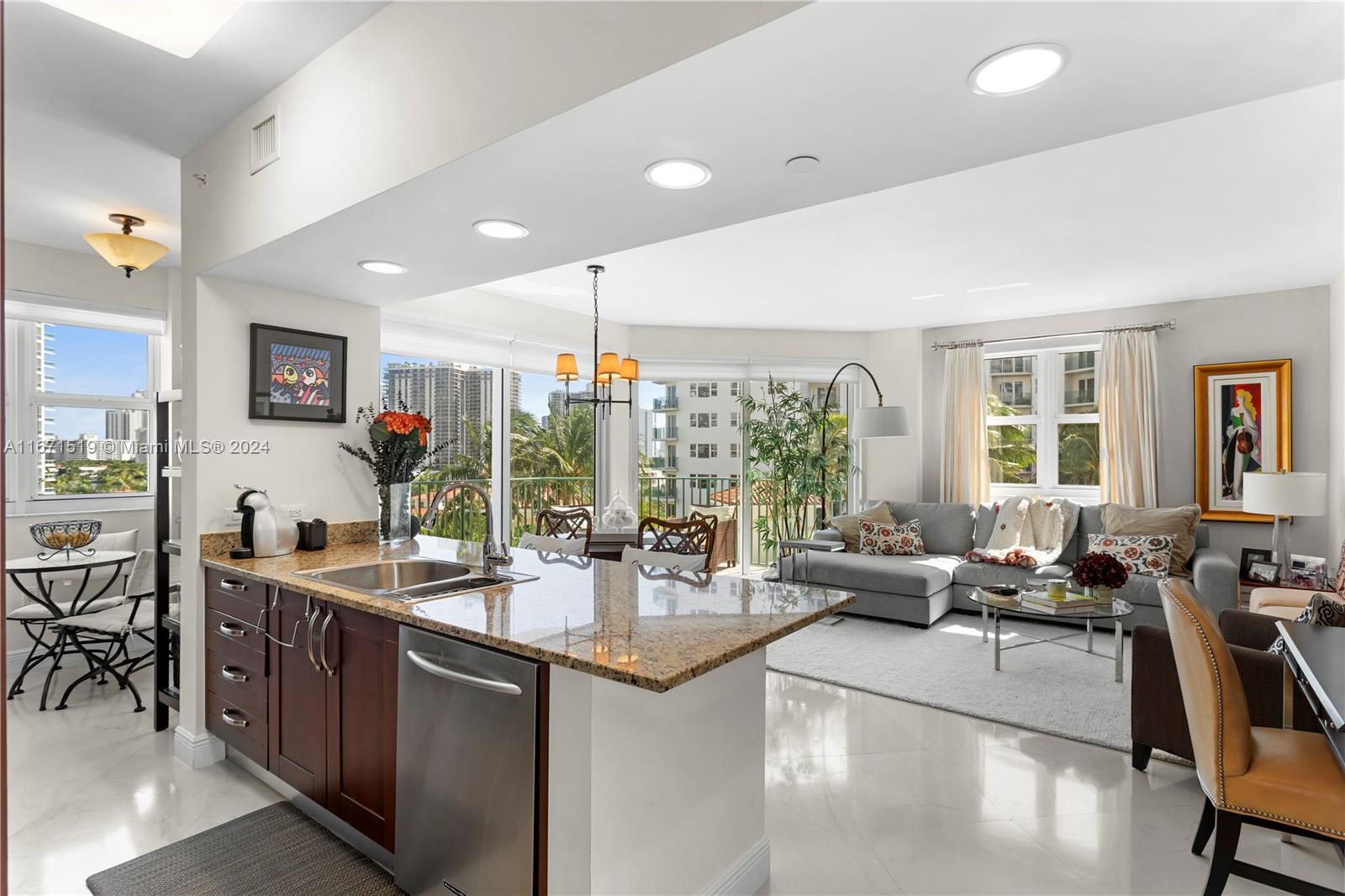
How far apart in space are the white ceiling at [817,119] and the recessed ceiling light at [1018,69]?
3cm

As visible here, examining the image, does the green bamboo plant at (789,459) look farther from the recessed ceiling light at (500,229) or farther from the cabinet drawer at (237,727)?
the cabinet drawer at (237,727)

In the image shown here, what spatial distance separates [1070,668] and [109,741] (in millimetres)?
4943

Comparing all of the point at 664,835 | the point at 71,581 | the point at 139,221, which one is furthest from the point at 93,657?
the point at 664,835

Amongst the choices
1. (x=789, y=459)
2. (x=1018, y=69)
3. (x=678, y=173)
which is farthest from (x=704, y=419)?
(x=1018, y=69)

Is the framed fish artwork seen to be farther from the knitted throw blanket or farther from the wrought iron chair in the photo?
the knitted throw blanket

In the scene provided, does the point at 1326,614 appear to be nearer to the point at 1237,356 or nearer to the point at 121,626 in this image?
the point at 1237,356

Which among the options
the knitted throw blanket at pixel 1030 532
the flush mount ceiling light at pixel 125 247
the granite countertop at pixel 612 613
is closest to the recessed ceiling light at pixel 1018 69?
the granite countertop at pixel 612 613

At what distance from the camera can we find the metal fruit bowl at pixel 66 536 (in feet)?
Answer: 13.2

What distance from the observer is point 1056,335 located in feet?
21.0

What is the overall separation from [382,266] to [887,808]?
2880mm

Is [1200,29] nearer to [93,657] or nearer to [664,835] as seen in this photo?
[664,835]

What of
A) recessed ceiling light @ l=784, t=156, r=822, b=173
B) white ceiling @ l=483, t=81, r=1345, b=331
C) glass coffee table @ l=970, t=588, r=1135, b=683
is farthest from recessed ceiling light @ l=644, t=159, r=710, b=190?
glass coffee table @ l=970, t=588, r=1135, b=683

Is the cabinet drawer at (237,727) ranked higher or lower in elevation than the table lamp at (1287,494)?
lower

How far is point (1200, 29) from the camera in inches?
56.2
